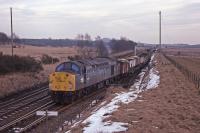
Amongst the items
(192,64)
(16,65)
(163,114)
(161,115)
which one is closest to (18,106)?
(163,114)

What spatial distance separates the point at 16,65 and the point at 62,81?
1888 centimetres

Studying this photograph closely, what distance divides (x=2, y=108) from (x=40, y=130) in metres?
9.43

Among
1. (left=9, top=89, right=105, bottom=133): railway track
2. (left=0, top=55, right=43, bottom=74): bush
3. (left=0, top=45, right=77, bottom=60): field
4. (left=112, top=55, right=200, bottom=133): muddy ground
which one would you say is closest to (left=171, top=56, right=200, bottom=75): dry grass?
(left=0, top=55, right=43, bottom=74): bush

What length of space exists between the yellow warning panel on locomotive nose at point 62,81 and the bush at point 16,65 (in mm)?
14566

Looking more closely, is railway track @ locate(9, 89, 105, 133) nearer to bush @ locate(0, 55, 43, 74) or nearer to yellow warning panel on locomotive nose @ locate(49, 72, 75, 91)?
yellow warning panel on locomotive nose @ locate(49, 72, 75, 91)

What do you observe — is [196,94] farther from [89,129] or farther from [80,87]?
[89,129]

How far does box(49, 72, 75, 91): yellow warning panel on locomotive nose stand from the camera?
3161 centimetres

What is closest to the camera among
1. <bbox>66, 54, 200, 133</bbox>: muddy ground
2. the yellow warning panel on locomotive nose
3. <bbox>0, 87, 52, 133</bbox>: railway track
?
<bbox>66, 54, 200, 133</bbox>: muddy ground

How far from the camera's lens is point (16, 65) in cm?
4938

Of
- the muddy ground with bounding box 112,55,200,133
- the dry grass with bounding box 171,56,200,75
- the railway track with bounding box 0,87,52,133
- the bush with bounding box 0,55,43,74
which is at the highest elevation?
the bush with bounding box 0,55,43,74

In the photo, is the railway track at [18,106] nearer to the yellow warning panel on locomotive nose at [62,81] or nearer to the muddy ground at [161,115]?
the yellow warning panel on locomotive nose at [62,81]

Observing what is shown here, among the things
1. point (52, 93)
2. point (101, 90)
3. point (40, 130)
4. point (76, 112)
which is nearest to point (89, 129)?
point (40, 130)

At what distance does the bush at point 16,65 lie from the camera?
46.0 meters

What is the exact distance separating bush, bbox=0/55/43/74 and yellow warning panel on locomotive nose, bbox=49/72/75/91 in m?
14.6
